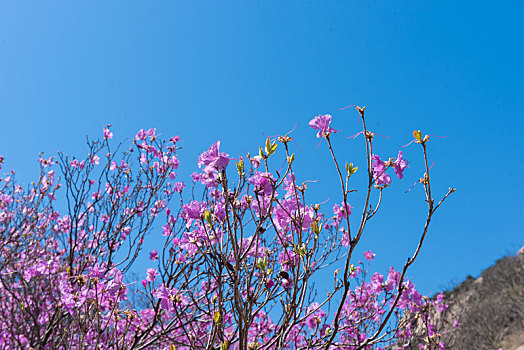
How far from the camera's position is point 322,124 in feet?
7.05

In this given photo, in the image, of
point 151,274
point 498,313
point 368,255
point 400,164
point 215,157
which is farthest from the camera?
point 498,313

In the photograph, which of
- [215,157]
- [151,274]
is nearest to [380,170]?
[215,157]

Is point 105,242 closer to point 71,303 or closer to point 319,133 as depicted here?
point 71,303

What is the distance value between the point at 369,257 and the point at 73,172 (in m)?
4.47

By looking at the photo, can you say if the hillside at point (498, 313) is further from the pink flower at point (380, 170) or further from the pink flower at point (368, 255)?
the pink flower at point (380, 170)

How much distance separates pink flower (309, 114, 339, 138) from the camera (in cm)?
213

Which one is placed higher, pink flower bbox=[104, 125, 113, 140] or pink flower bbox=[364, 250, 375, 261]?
pink flower bbox=[104, 125, 113, 140]

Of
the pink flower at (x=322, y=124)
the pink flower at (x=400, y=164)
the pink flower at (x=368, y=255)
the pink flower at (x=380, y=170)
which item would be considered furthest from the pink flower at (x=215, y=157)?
the pink flower at (x=368, y=255)

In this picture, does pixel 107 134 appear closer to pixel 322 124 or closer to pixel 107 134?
pixel 107 134

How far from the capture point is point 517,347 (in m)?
10.3

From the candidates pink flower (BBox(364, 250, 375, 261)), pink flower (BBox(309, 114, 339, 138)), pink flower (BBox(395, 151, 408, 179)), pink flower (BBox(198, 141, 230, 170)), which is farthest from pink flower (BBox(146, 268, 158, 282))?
pink flower (BBox(364, 250, 375, 261))

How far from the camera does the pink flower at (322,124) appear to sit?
213 centimetres

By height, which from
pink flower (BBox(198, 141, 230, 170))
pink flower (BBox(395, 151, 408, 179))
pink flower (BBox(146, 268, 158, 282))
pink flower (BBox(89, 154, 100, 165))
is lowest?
pink flower (BBox(395, 151, 408, 179))

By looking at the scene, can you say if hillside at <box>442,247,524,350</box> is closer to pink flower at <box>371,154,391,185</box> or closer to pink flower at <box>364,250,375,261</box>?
pink flower at <box>364,250,375,261</box>
